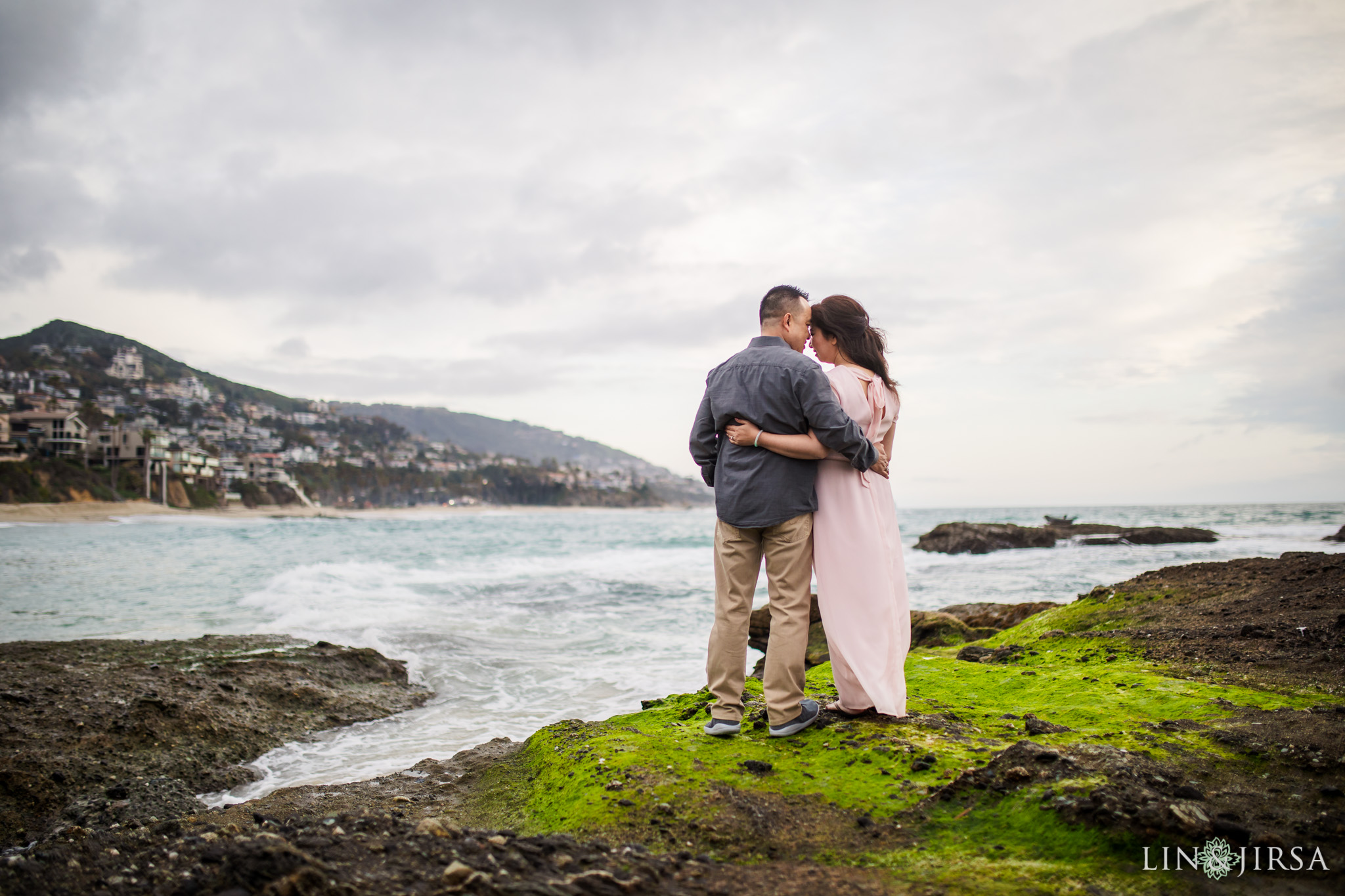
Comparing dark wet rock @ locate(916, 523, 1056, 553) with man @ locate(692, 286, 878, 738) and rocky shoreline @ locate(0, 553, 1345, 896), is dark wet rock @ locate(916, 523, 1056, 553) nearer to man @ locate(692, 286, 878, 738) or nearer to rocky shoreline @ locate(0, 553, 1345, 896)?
rocky shoreline @ locate(0, 553, 1345, 896)

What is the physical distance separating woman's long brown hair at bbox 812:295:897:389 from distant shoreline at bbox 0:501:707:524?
64311mm

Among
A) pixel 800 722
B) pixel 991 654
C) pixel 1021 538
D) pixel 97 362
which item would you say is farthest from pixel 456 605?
pixel 97 362

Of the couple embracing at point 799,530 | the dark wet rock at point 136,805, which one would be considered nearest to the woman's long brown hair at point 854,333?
the couple embracing at point 799,530

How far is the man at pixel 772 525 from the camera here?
3570 millimetres

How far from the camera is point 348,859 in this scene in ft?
7.45

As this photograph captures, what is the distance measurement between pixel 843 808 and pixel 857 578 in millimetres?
1180

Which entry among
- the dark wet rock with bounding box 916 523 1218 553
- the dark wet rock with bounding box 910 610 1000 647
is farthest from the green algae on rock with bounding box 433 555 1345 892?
the dark wet rock with bounding box 916 523 1218 553

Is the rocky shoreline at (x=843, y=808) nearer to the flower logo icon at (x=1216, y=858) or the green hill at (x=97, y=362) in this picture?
the flower logo icon at (x=1216, y=858)

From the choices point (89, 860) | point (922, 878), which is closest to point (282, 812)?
point (89, 860)

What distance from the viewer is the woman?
144 inches

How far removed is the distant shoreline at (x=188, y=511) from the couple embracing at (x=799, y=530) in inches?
2518

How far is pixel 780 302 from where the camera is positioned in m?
3.87

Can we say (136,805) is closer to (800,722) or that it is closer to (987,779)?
(800,722)

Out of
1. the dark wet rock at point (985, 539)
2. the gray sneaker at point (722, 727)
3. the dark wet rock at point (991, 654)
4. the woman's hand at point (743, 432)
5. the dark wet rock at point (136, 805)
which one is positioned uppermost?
the woman's hand at point (743, 432)
